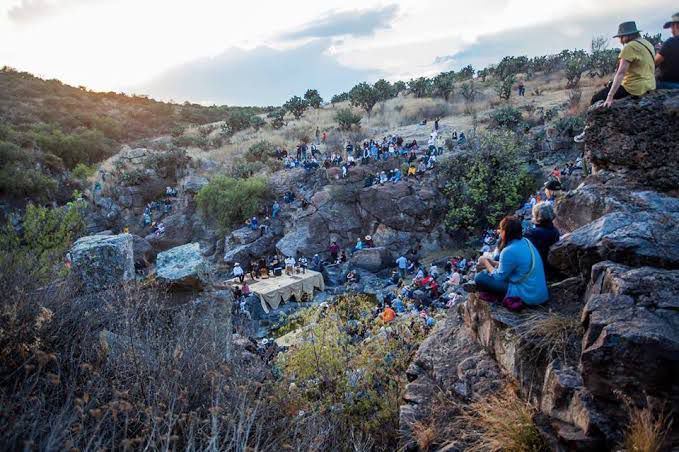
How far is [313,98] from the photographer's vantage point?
56.3m

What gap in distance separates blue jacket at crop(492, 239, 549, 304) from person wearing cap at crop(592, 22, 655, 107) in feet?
10.1

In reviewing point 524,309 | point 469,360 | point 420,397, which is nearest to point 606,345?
point 524,309

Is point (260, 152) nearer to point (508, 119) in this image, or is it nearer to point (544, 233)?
point (508, 119)

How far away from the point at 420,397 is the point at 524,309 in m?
1.88

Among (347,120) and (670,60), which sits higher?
(670,60)

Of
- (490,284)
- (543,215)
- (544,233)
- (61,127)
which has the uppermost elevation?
(61,127)

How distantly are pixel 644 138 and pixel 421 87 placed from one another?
156 ft

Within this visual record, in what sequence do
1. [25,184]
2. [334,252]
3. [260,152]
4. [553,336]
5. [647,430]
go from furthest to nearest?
1. [260,152]
2. [25,184]
3. [334,252]
4. [553,336]
5. [647,430]

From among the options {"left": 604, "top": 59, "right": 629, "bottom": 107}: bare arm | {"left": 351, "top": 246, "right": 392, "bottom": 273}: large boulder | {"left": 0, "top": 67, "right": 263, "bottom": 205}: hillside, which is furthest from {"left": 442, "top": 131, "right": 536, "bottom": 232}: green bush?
{"left": 0, "top": 67, "right": 263, "bottom": 205}: hillside

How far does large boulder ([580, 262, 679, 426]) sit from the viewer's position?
11.7 ft

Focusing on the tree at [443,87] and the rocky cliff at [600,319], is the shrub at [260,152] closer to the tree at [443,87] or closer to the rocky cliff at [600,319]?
the tree at [443,87]

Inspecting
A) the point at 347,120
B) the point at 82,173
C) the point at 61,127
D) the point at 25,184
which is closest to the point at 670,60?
the point at 25,184

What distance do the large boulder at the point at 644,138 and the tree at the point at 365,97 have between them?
43156 millimetres

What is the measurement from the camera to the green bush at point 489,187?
84.4 ft
